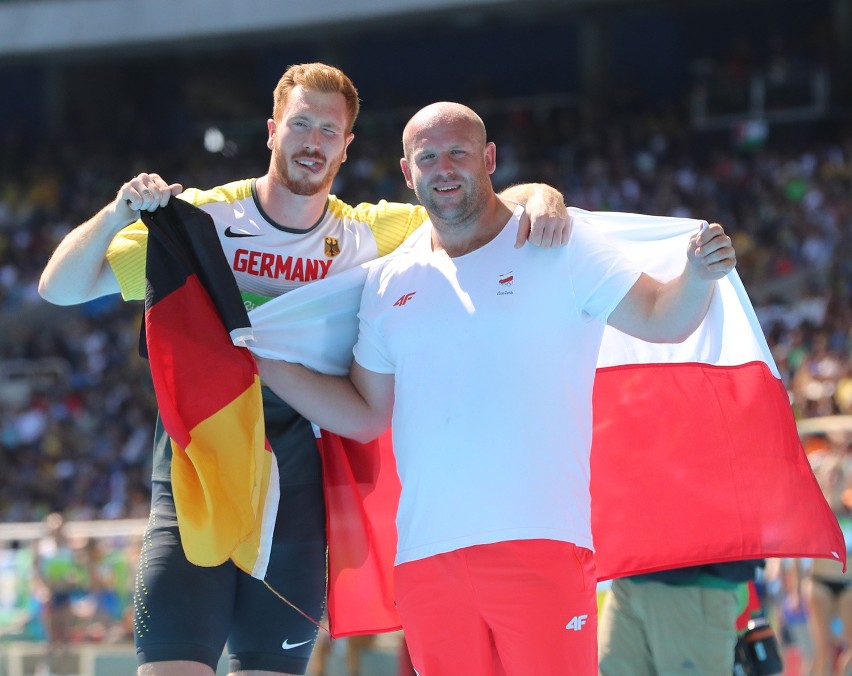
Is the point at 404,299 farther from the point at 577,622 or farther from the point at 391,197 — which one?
the point at 391,197

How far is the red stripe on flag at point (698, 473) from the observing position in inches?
183

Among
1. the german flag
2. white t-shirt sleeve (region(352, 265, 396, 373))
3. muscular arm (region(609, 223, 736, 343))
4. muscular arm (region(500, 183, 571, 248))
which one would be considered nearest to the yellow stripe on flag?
the german flag

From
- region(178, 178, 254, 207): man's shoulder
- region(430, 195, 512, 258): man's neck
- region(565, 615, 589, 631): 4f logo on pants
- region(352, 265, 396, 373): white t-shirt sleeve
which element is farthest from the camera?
region(178, 178, 254, 207): man's shoulder

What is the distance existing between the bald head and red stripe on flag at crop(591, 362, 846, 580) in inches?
52.9

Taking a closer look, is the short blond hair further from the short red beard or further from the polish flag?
the polish flag

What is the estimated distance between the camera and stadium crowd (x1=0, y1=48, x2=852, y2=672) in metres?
16.8

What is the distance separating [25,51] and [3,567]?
14.6 meters

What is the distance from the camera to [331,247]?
4.43 meters

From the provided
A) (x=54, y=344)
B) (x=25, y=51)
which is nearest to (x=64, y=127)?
(x=25, y=51)

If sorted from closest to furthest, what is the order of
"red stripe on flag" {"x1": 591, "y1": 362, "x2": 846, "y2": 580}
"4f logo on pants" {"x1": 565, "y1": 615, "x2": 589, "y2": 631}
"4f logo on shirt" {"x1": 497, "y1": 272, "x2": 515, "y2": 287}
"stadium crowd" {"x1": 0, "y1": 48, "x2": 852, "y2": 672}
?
1. "4f logo on pants" {"x1": 565, "y1": 615, "x2": 589, "y2": 631}
2. "4f logo on shirt" {"x1": 497, "y1": 272, "x2": 515, "y2": 287}
3. "red stripe on flag" {"x1": 591, "y1": 362, "x2": 846, "y2": 580}
4. "stadium crowd" {"x1": 0, "y1": 48, "x2": 852, "y2": 672}

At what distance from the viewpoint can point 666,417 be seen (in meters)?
4.88

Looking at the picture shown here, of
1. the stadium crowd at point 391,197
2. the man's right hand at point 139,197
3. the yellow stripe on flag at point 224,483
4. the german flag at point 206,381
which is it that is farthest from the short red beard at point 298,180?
the stadium crowd at point 391,197

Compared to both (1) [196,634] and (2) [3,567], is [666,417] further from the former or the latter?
(2) [3,567]

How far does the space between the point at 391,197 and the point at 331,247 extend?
18572 mm
